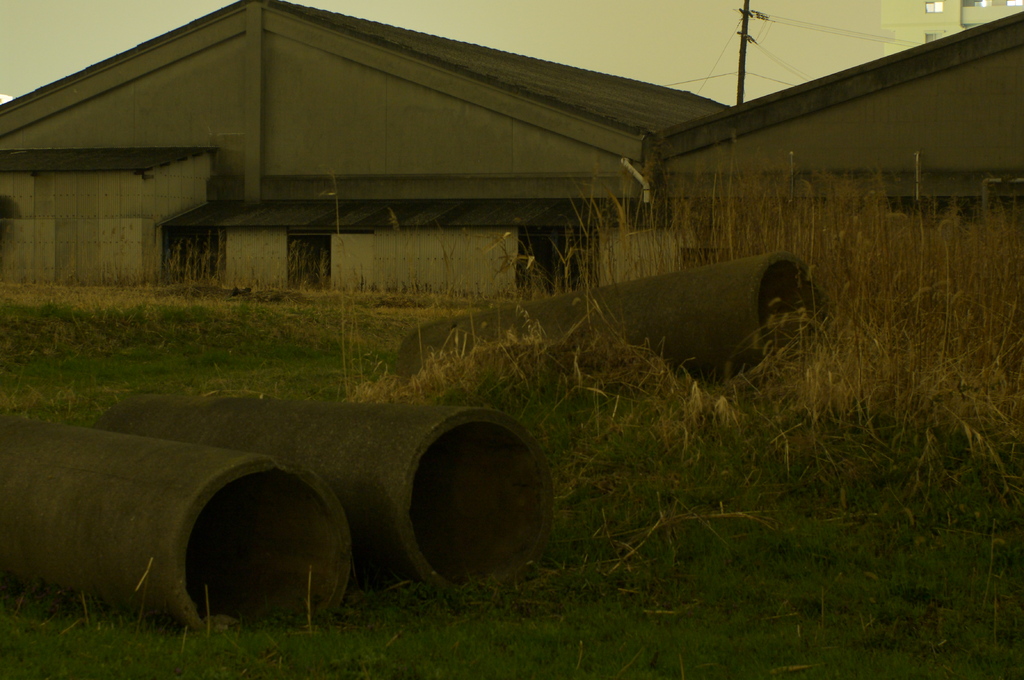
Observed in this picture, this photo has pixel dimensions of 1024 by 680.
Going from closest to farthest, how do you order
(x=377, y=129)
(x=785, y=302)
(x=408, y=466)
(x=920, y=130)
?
1. (x=408, y=466)
2. (x=785, y=302)
3. (x=920, y=130)
4. (x=377, y=129)

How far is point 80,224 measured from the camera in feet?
88.8

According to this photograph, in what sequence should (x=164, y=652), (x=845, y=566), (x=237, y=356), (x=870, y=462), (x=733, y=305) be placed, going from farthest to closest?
(x=237, y=356)
(x=733, y=305)
(x=870, y=462)
(x=845, y=566)
(x=164, y=652)

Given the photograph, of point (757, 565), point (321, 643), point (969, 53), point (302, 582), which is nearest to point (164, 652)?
point (321, 643)

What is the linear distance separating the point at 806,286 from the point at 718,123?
15513 millimetres

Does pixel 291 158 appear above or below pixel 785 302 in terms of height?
above

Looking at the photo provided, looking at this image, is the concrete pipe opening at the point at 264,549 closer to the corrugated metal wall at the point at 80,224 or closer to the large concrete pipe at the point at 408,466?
Answer: the large concrete pipe at the point at 408,466

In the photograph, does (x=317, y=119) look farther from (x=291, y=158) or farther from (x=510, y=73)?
(x=510, y=73)

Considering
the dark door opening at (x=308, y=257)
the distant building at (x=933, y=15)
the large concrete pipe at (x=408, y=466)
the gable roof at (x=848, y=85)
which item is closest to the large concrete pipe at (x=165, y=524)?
the large concrete pipe at (x=408, y=466)

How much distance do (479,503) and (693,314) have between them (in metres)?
2.92

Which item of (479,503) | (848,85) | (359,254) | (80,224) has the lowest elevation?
A: (479,503)

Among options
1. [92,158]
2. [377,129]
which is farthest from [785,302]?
[92,158]

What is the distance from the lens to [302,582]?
186 inches

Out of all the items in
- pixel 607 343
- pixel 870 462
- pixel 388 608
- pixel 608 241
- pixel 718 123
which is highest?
pixel 718 123

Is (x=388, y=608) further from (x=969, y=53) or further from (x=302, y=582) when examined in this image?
(x=969, y=53)
